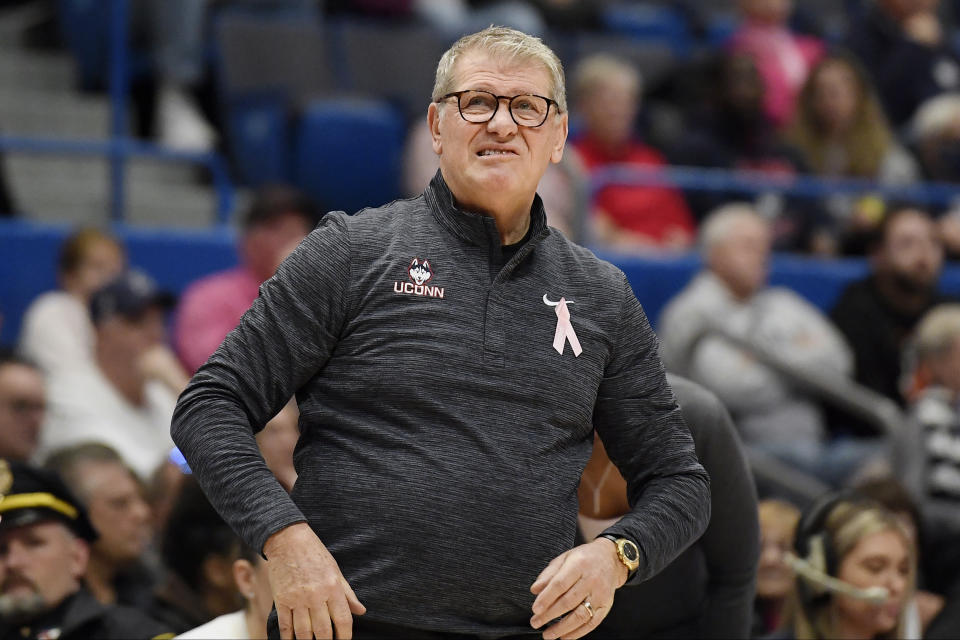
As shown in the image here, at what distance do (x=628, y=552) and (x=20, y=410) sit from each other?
3023 millimetres

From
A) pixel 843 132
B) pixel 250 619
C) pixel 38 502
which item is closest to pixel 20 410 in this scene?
pixel 38 502

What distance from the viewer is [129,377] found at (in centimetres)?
512

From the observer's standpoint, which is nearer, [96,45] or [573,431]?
[573,431]

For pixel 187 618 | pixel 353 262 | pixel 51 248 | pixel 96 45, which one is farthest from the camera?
pixel 96 45

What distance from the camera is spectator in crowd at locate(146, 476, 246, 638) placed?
3.72 m

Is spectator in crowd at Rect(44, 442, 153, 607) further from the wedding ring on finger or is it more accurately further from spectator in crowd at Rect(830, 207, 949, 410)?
spectator in crowd at Rect(830, 207, 949, 410)

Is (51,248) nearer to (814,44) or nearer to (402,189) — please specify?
(402,189)

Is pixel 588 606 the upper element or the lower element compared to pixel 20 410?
upper

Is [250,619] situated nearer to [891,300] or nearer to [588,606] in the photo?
[588,606]

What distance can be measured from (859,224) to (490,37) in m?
4.98

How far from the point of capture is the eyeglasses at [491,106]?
6.88 ft

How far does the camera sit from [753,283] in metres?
5.88

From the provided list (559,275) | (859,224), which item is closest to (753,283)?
(859,224)

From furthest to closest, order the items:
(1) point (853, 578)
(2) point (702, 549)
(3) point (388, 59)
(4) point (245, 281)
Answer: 1. (3) point (388, 59)
2. (4) point (245, 281)
3. (1) point (853, 578)
4. (2) point (702, 549)
